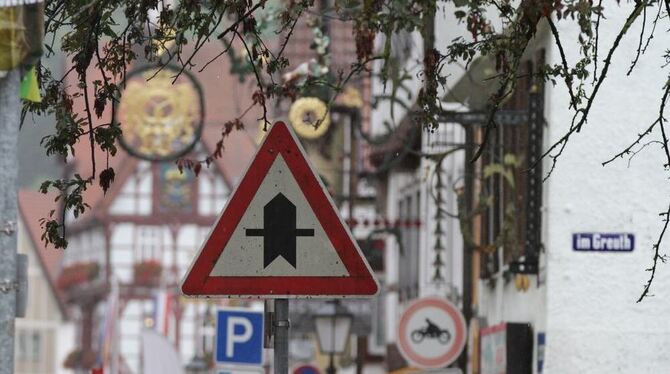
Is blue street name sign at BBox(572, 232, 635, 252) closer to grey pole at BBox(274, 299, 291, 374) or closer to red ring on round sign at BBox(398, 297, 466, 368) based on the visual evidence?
red ring on round sign at BBox(398, 297, 466, 368)

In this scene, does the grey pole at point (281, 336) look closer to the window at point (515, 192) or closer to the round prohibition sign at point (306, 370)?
the window at point (515, 192)

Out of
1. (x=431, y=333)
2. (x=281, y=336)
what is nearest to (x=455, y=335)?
(x=431, y=333)

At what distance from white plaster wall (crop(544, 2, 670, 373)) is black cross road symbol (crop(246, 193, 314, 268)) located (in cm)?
856

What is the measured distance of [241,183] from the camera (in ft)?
34.1

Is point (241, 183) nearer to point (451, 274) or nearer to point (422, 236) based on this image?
point (451, 274)

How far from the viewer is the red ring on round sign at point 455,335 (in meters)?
21.1

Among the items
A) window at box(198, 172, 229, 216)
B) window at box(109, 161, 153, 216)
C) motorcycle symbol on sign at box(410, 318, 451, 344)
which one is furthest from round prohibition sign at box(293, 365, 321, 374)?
window at box(198, 172, 229, 216)

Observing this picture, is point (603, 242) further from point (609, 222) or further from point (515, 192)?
point (515, 192)

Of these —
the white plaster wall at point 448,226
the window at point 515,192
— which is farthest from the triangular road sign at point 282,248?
the white plaster wall at point 448,226

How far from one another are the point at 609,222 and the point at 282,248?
29.9ft

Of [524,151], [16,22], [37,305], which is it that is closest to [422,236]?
[524,151]

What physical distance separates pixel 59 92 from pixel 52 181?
0.62 metres

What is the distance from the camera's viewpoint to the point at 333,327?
84.5ft

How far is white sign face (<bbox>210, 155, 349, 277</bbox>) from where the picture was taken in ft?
33.8
